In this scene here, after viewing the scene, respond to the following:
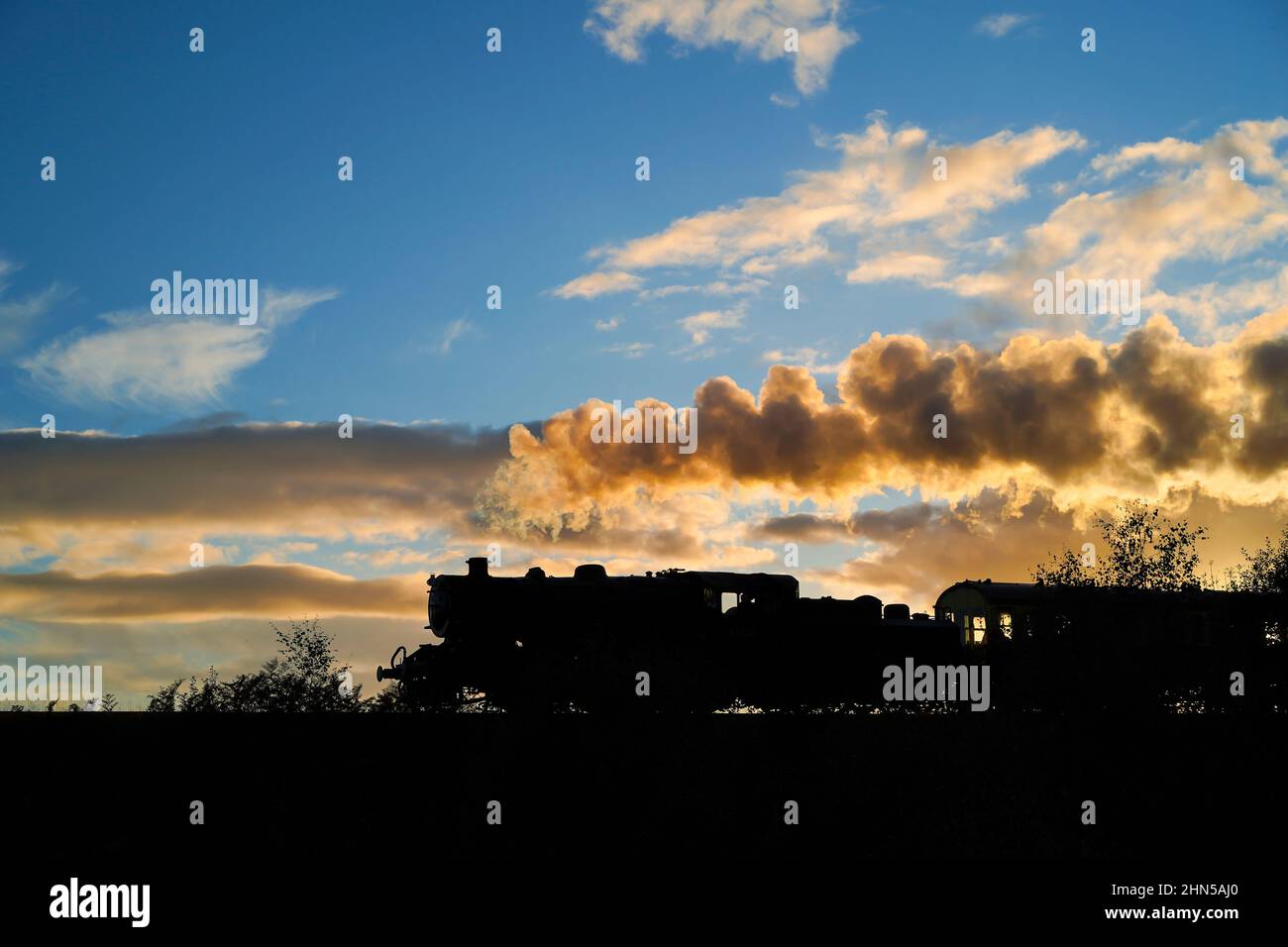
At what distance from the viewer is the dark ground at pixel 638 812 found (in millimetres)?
11461

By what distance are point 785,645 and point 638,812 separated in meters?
10.6

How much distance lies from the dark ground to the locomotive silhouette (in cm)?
87

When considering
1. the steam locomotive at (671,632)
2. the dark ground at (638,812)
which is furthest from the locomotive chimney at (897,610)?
the dark ground at (638,812)

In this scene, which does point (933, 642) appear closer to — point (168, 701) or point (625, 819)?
point (625, 819)

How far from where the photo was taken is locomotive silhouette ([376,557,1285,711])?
1862 cm

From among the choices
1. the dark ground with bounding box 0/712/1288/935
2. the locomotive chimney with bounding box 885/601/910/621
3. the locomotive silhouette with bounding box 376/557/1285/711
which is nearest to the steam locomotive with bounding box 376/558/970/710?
the locomotive silhouette with bounding box 376/557/1285/711

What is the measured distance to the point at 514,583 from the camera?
80.0ft

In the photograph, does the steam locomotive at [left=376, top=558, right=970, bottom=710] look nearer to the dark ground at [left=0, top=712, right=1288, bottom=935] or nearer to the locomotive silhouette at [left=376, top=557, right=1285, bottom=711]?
the locomotive silhouette at [left=376, top=557, right=1285, bottom=711]

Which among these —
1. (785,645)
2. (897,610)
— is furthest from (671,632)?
(897,610)

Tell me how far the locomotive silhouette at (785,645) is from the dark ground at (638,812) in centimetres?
87

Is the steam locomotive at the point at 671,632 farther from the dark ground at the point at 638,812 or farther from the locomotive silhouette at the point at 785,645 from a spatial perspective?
the dark ground at the point at 638,812

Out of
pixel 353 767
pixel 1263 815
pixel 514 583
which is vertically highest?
pixel 514 583
